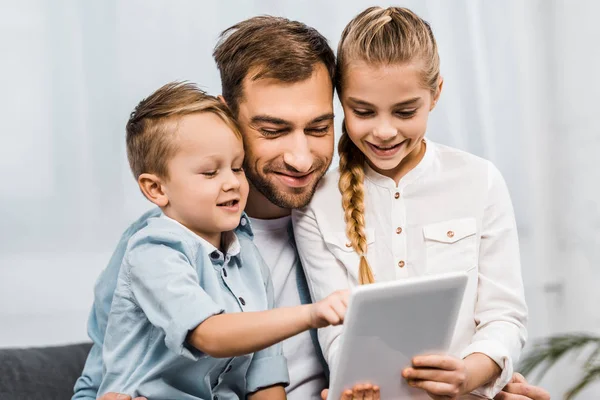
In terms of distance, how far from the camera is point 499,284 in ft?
6.14

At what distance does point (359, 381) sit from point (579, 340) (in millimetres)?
1569

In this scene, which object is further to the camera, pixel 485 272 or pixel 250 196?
pixel 250 196

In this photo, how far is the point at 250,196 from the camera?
2039 mm

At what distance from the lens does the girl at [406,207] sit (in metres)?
1.77

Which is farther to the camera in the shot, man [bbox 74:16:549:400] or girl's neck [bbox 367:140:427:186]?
girl's neck [bbox 367:140:427:186]

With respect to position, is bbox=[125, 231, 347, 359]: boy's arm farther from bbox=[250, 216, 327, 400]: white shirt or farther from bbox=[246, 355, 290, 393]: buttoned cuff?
bbox=[250, 216, 327, 400]: white shirt

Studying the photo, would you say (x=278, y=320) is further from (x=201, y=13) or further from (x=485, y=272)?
(x=201, y=13)

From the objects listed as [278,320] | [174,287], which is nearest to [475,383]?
[278,320]

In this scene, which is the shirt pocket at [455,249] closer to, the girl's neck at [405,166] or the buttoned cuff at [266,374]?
the girl's neck at [405,166]

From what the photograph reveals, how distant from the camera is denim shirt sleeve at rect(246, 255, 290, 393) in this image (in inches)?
69.9

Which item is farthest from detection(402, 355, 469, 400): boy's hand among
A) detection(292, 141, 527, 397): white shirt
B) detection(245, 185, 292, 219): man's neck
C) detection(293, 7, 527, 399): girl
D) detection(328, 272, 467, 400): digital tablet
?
detection(245, 185, 292, 219): man's neck

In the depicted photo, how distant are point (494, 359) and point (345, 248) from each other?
404mm

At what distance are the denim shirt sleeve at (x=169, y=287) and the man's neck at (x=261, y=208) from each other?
1.37 ft

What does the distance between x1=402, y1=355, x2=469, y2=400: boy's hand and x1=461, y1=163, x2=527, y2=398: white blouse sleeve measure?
22cm
